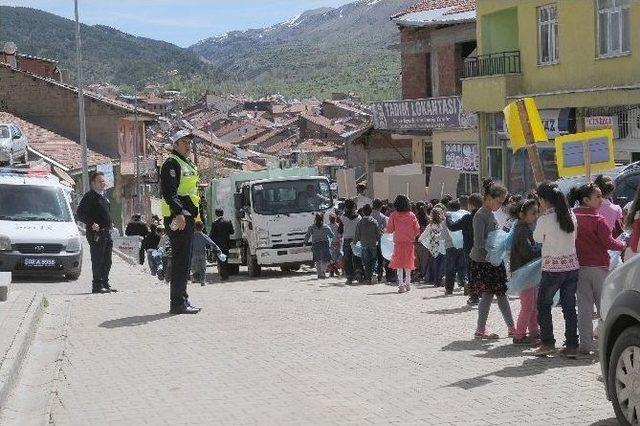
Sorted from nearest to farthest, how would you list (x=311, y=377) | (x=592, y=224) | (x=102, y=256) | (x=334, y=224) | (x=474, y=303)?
(x=311, y=377) < (x=592, y=224) < (x=474, y=303) < (x=102, y=256) < (x=334, y=224)

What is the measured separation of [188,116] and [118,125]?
138m

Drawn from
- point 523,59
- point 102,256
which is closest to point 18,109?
point 523,59

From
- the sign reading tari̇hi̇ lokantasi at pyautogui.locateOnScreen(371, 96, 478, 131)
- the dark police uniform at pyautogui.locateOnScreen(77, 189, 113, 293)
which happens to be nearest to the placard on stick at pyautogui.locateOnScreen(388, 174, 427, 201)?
the dark police uniform at pyautogui.locateOnScreen(77, 189, 113, 293)

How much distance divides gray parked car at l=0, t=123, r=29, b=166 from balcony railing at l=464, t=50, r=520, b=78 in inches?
576

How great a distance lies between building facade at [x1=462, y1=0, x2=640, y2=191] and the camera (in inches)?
1104

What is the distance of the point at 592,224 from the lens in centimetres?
1074

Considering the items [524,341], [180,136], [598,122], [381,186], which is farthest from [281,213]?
[524,341]

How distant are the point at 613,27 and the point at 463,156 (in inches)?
458

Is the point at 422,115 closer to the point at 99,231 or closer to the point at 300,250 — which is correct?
the point at 300,250

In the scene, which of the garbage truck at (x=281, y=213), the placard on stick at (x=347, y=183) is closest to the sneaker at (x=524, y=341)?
the garbage truck at (x=281, y=213)

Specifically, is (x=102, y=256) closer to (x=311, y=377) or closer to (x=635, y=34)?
(x=311, y=377)

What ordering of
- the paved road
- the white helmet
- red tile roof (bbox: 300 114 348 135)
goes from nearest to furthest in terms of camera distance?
the paved road, the white helmet, red tile roof (bbox: 300 114 348 135)

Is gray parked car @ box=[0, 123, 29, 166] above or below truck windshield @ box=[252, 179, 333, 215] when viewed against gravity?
above

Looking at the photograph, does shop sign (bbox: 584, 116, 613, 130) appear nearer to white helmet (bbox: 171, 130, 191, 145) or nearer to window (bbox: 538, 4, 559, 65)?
window (bbox: 538, 4, 559, 65)
